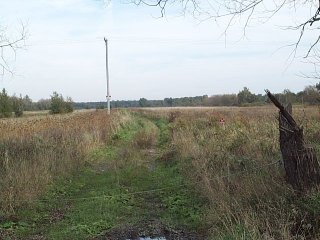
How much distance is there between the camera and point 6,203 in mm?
8664

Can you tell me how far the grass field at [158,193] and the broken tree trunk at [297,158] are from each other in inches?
9.2

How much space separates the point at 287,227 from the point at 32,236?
13.7 feet

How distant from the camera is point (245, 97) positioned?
71.3 metres

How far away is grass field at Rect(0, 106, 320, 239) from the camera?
6.64 m

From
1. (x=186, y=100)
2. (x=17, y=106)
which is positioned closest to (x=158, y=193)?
(x=17, y=106)

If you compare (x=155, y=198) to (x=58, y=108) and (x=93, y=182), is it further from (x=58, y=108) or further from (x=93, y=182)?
(x=58, y=108)

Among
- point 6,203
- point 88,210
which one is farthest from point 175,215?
point 6,203

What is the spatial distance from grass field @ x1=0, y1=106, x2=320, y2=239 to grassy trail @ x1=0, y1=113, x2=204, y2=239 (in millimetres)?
19

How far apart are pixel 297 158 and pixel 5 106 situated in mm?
57840

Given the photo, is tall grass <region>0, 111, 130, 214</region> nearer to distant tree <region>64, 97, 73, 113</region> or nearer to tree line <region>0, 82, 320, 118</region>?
tree line <region>0, 82, 320, 118</region>

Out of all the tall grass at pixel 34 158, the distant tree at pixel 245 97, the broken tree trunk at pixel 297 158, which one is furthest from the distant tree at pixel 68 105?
the broken tree trunk at pixel 297 158

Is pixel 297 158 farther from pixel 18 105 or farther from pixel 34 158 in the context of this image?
pixel 18 105

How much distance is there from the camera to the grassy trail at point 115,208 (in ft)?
25.3

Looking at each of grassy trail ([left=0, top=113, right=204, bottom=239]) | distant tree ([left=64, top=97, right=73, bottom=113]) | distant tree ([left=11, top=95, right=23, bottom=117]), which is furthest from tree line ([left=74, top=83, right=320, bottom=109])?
distant tree ([left=11, top=95, right=23, bottom=117])
